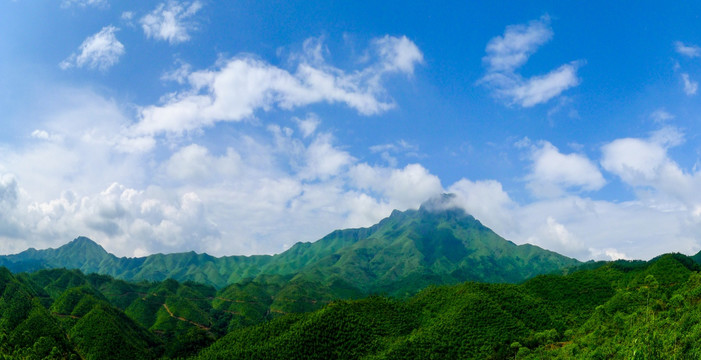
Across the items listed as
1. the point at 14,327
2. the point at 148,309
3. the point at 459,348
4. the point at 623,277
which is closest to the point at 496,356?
the point at 459,348

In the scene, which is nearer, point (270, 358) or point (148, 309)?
point (270, 358)

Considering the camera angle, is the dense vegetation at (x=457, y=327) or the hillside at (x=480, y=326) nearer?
the dense vegetation at (x=457, y=327)

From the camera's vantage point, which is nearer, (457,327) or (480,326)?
Result: (457,327)

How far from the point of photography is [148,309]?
633ft

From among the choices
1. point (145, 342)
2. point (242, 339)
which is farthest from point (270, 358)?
point (145, 342)

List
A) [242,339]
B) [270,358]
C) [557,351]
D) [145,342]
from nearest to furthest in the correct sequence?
1. [557,351]
2. [270,358]
3. [242,339]
4. [145,342]

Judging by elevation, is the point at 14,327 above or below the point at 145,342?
above

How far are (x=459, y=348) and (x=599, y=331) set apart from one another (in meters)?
27.3

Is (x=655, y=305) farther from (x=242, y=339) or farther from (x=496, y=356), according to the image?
(x=242, y=339)

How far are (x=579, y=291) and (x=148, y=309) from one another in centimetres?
18210

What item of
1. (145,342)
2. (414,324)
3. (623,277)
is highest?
(623,277)

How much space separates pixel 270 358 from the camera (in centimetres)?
8394

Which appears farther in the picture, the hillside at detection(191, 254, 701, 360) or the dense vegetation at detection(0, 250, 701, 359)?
the hillside at detection(191, 254, 701, 360)

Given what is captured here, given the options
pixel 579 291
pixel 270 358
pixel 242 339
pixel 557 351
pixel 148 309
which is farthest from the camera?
pixel 148 309
